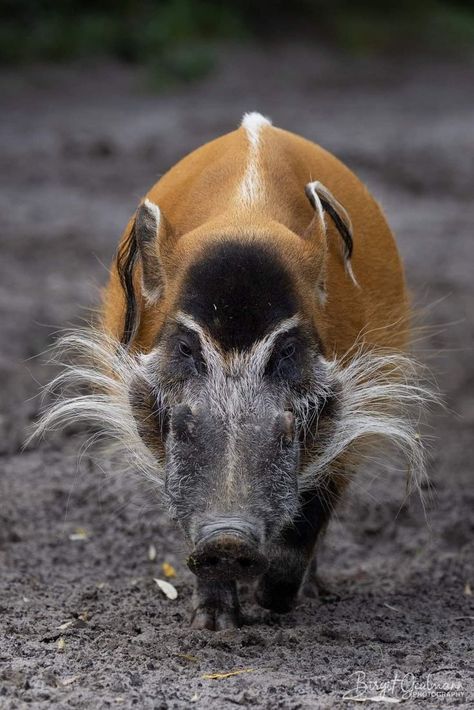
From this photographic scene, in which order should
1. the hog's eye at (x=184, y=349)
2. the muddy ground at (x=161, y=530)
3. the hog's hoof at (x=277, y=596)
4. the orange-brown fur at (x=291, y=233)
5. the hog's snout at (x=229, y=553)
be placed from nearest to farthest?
the hog's snout at (x=229, y=553) → the muddy ground at (x=161, y=530) → the hog's eye at (x=184, y=349) → the orange-brown fur at (x=291, y=233) → the hog's hoof at (x=277, y=596)

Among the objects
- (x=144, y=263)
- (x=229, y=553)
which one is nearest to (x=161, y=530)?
(x=144, y=263)

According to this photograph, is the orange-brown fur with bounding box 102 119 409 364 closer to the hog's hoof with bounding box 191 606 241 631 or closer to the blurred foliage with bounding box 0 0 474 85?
the hog's hoof with bounding box 191 606 241 631

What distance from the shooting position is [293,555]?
13.6 feet

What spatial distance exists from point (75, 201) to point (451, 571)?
6.58 meters

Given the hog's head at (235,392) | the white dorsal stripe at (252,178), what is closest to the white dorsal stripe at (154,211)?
the hog's head at (235,392)

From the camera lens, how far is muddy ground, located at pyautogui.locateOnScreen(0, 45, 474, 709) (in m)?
3.48

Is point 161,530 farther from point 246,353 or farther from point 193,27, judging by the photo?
point 193,27

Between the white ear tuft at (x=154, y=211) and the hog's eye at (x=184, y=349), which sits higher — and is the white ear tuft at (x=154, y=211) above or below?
above

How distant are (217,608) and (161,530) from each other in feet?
4.15

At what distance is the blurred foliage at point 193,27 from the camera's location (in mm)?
15891

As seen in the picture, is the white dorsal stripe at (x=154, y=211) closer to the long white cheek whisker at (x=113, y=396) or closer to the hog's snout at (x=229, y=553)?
the long white cheek whisker at (x=113, y=396)

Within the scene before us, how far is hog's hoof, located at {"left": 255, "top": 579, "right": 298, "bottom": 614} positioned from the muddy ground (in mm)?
49

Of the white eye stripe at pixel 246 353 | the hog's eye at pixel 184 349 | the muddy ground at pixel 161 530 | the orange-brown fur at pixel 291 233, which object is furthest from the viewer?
the orange-brown fur at pixel 291 233

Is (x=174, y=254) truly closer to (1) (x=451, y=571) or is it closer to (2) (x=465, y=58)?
(1) (x=451, y=571)
